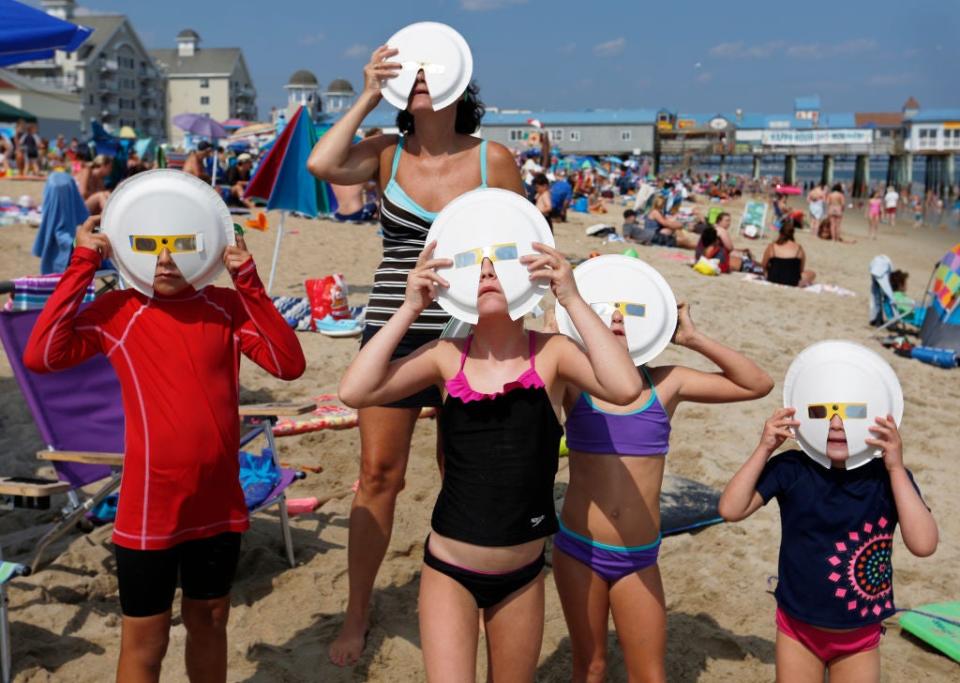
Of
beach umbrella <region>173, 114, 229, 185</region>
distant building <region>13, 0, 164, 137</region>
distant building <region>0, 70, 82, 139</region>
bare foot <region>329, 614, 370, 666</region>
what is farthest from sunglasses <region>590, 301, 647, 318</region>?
distant building <region>13, 0, 164, 137</region>

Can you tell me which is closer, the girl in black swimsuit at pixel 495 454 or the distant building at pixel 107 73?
the girl in black swimsuit at pixel 495 454

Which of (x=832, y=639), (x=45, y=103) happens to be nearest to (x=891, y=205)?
(x=832, y=639)

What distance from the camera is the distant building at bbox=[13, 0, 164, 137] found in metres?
72.1

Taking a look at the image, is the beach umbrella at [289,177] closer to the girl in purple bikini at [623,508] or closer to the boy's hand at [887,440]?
the girl in purple bikini at [623,508]

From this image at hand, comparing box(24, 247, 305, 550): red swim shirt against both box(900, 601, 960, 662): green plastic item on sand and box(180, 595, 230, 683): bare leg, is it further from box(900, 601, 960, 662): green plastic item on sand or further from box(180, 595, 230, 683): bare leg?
box(900, 601, 960, 662): green plastic item on sand

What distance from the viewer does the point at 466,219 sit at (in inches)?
90.6

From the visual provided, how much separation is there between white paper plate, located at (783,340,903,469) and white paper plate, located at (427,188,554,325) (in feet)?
2.66

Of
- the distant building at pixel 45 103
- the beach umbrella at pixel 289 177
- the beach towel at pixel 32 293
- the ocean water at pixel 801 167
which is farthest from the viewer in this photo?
the ocean water at pixel 801 167

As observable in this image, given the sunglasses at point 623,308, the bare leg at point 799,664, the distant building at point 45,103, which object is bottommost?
the bare leg at point 799,664

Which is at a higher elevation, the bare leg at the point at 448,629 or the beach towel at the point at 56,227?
the beach towel at the point at 56,227

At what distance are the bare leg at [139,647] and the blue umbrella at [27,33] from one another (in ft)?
11.8

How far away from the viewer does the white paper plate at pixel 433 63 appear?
2.93 m

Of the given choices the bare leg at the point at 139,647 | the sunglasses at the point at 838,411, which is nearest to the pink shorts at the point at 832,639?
the sunglasses at the point at 838,411

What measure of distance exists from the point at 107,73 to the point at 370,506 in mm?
82513
